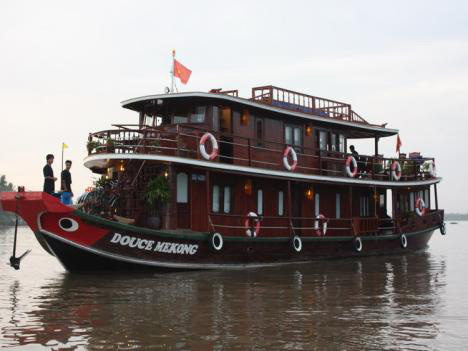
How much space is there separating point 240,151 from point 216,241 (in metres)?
3.28

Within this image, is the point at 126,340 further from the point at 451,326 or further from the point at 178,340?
the point at 451,326

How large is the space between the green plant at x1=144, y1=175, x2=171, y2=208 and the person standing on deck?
1.93 m

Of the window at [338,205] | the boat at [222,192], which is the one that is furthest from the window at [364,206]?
the window at [338,205]

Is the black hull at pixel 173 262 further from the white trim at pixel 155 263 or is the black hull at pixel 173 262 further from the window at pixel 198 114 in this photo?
the window at pixel 198 114

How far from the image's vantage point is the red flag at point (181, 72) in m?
18.8


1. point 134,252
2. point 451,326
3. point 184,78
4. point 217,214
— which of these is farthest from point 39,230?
Result: point 451,326

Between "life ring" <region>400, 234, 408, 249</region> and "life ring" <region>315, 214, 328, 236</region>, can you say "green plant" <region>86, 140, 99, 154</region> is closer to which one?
"life ring" <region>315, 214, 328, 236</region>

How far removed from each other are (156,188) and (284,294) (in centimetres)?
484

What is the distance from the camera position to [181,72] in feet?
62.0

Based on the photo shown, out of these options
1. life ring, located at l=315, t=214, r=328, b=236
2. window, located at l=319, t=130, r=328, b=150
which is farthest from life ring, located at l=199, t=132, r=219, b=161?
window, located at l=319, t=130, r=328, b=150

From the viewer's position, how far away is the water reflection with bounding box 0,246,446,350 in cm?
771

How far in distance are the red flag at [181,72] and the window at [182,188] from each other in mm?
4264

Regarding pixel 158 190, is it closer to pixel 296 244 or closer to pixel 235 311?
pixel 296 244

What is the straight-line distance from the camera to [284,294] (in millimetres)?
11922
